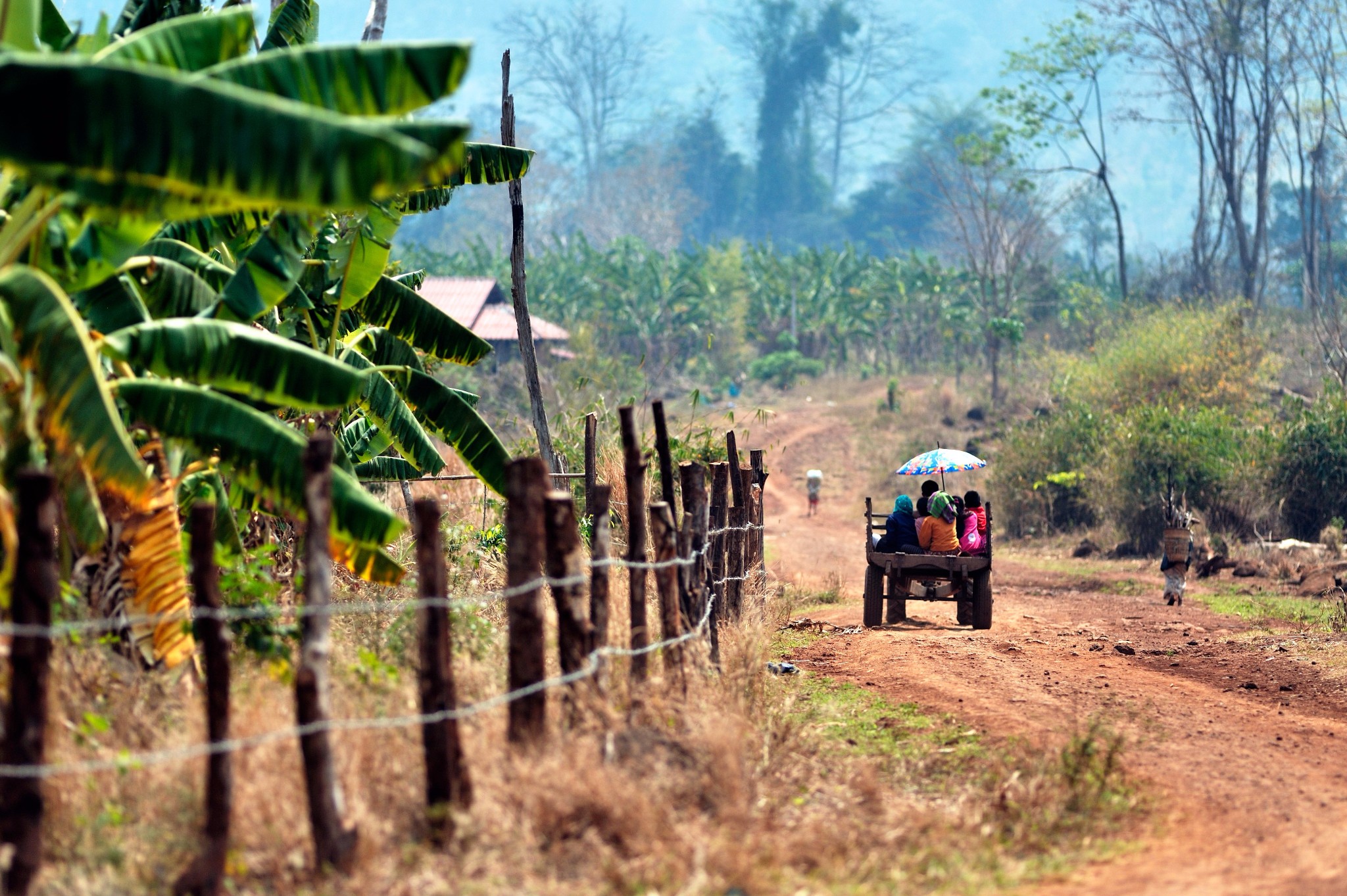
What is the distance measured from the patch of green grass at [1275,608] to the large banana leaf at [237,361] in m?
11.2

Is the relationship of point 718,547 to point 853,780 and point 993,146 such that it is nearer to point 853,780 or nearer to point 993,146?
point 853,780

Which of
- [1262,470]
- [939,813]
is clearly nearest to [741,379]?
[1262,470]

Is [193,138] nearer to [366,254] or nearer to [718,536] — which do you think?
[366,254]

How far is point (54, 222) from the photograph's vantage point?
720 cm

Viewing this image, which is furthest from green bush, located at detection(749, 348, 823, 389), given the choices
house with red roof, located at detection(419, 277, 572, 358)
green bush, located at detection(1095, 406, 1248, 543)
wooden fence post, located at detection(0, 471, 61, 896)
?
wooden fence post, located at detection(0, 471, 61, 896)

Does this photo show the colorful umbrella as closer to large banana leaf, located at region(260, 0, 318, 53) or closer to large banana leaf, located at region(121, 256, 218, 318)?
large banana leaf, located at region(260, 0, 318, 53)

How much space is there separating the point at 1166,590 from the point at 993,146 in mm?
36244

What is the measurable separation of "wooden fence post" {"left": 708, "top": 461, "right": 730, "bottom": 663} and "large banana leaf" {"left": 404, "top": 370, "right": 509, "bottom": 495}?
6.13 ft

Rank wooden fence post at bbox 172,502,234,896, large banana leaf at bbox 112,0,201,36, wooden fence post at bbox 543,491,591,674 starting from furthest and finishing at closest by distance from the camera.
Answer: large banana leaf at bbox 112,0,201,36 → wooden fence post at bbox 543,491,591,674 → wooden fence post at bbox 172,502,234,896

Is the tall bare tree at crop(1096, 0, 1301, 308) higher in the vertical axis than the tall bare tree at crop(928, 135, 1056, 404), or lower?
higher

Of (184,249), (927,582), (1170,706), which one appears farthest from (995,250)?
(184,249)

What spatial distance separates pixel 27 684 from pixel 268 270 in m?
3.70

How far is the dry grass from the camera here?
576 cm

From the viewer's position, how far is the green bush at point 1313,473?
22625 millimetres
